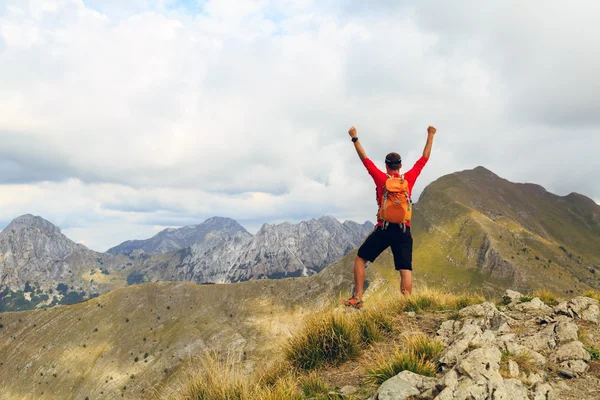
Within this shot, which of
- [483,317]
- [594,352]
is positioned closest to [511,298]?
[483,317]

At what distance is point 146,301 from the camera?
193875mm

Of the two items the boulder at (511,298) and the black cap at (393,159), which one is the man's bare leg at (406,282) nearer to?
the black cap at (393,159)

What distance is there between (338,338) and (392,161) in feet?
16.3

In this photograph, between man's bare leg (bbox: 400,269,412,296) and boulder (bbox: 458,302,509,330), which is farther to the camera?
man's bare leg (bbox: 400,269,412,296)

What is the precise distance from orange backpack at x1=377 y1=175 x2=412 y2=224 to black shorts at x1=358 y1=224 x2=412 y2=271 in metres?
0.36

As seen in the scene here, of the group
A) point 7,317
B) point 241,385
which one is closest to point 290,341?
point 241,385

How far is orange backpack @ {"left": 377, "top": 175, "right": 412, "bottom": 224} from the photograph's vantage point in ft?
27.8

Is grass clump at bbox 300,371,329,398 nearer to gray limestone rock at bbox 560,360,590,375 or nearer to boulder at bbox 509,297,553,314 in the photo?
gray limestone rock at bbox 560,360,590,375

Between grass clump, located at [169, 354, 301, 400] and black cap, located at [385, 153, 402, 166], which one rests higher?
black cap, located at [385, 153, 402, 166]

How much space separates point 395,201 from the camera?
8.56m

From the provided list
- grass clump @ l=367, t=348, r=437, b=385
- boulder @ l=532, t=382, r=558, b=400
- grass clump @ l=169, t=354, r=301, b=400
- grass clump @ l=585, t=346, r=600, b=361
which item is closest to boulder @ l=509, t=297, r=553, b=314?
grass clump @ l=585, t=346, r=600, b=361

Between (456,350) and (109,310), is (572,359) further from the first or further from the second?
(109,310)

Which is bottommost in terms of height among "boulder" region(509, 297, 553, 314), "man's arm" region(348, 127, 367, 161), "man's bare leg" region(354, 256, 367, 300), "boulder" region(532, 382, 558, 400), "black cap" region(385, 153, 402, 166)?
"boulder" region(509, 297, 553, 314)

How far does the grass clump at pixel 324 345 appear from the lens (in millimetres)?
6586
